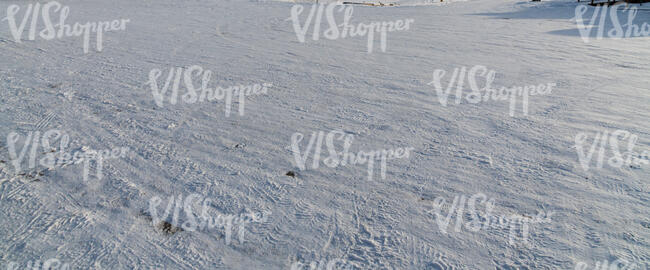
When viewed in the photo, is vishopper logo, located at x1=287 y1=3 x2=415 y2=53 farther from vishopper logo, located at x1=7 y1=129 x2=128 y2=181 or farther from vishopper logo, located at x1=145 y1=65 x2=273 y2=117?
vishopper logo, located at x1=7 y1=129 x2=128 y2=181

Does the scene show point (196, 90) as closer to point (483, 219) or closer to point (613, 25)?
point (483, 219)

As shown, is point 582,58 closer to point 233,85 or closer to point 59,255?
point 233,85

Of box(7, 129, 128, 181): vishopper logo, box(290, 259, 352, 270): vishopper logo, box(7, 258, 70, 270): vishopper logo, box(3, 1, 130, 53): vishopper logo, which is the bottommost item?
box(7, 258, 70, 270): vishopper logo

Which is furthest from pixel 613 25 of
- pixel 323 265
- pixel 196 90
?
pixel 323 265

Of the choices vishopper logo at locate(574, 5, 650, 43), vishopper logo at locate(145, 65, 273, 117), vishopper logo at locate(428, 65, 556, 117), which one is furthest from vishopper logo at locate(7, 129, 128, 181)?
vishopper logo at locate(574, 5, 650, 43)

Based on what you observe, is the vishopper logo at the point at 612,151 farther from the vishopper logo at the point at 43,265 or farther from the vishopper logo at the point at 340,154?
the vishopper logo at the point at 43,265
